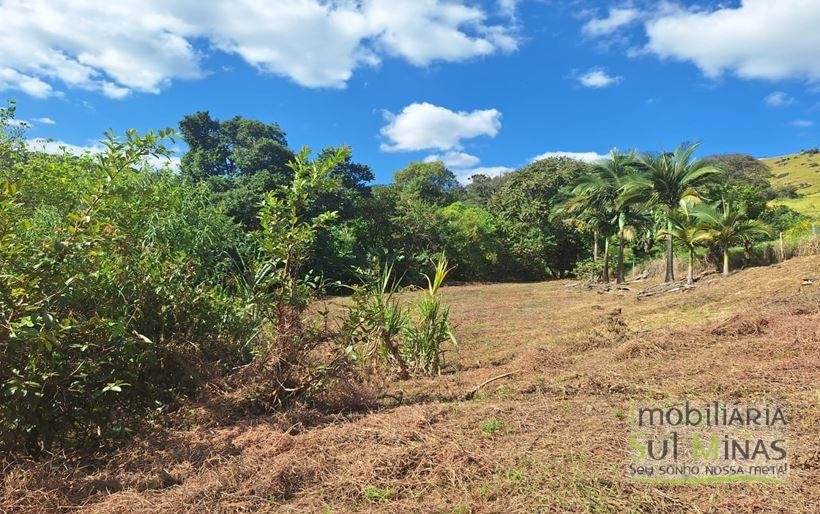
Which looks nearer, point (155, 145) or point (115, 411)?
point (155, 145)

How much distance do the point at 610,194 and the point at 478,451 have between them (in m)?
19.2

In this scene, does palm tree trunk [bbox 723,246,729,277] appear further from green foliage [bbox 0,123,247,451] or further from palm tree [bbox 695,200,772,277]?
green foliage [bbox 0,123,247,451]

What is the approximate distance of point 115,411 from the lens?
356cm

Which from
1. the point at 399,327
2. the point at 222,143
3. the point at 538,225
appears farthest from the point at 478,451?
the point at 538,225

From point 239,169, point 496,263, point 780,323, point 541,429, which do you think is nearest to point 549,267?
point 496,263

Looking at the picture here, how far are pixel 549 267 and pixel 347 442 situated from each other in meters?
29.0

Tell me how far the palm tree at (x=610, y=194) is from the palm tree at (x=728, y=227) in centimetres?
471

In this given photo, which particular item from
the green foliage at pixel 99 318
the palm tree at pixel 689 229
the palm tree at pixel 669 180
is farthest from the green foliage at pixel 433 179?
the green foliage at pixel 99 318

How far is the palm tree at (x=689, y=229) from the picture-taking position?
48.0 feet

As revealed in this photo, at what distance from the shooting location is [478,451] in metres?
3.08

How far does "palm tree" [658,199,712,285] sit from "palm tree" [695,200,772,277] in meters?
0.22

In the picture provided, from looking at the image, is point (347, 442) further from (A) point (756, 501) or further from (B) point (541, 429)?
(A) point (756, 501)

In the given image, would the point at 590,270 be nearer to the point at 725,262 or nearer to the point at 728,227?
the point at 725,262

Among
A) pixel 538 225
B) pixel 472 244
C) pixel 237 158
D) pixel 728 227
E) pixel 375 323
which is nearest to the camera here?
pixel 375 323
